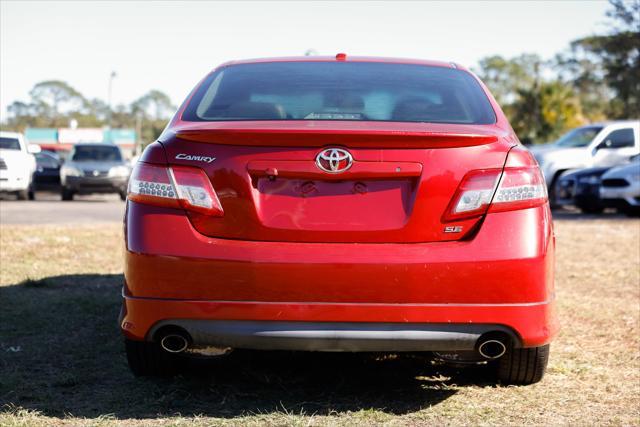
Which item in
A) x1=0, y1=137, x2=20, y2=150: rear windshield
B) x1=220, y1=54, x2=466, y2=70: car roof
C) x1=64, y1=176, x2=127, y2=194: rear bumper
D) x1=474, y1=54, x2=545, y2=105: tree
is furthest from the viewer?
x1=474, y1=54, x2=545, y2=105: tree

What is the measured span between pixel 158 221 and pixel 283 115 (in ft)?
2.38

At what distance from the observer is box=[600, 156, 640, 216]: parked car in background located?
14883mm

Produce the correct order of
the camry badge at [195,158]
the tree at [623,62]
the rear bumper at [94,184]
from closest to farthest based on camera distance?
the camry badge at [195,158] → the rear bumper at [94,184] → the tree at [623,62]

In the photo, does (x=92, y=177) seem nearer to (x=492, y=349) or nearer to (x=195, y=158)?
(x=195, y=158)

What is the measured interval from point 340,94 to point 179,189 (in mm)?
984

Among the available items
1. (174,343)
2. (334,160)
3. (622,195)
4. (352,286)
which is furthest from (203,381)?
(622,195)

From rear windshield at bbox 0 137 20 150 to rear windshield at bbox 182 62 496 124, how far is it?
1751cm

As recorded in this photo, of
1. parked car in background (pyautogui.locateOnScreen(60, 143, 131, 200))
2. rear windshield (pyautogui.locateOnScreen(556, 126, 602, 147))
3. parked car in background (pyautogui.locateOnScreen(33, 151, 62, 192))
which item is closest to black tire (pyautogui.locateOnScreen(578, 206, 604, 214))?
rear windshield (pyautogui.locateOnScreen(556, 126, 602, 147))

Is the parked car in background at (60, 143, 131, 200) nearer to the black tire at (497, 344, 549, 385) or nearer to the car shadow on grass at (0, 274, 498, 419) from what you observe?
the car shadow on grass at (0, 274, 498, 419)

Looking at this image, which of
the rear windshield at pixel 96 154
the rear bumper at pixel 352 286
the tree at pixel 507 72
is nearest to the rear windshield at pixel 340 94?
the rear bumper at pixel 352 286

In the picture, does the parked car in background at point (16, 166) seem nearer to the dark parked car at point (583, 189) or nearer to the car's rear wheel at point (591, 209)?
the dark parked car at point (583, 189)

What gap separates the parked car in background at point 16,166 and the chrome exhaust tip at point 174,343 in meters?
17.7

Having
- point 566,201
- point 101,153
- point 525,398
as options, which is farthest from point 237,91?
point 101,153

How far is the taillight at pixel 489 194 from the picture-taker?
329 centimetres
